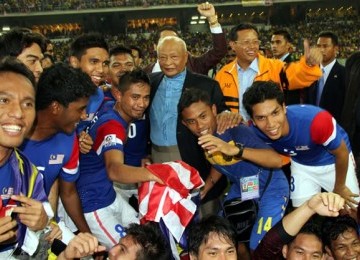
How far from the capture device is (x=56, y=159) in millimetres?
3174

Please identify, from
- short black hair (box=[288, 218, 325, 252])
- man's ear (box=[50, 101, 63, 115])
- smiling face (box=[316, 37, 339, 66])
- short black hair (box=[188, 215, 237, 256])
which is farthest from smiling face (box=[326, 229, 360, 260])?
smiling face (box=[316, 37, 339, 66])

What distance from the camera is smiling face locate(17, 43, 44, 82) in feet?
12.3

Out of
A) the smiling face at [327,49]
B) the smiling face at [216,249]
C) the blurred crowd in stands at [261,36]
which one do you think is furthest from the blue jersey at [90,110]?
the blurred crowd in stands at [261,36]

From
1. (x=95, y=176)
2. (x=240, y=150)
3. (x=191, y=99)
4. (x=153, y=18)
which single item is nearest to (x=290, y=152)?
(x=240, y=150)

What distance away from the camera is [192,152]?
4.21 m

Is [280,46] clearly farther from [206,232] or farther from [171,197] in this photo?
[206,232]

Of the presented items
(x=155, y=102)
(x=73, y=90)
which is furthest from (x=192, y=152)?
(x=73, y=90)

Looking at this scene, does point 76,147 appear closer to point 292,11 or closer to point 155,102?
point 155,102

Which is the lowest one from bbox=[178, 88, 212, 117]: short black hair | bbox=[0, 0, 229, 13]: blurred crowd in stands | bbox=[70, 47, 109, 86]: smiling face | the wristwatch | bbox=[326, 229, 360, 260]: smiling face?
bbox=[326, 229, 360, 260]: smiling face

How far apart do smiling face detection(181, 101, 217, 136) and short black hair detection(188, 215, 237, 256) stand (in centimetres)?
81

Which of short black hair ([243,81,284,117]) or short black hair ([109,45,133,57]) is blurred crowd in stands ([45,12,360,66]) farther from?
short black hair ([243,81,284,117])

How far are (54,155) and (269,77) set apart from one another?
267cm

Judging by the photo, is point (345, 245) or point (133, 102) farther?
point (133, 102)

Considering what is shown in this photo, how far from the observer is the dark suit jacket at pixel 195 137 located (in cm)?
419
